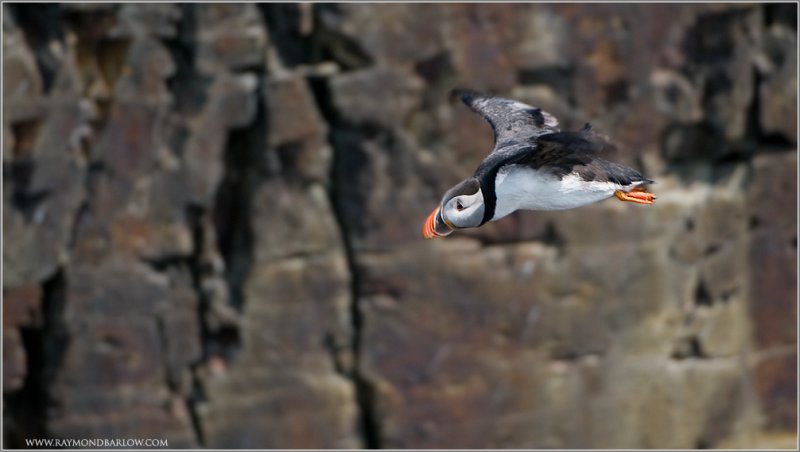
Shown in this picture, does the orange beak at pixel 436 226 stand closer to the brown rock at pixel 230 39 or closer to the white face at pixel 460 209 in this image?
the white face at pixel 460 209

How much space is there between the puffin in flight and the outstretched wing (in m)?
0.14

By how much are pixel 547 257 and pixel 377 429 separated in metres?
2.29

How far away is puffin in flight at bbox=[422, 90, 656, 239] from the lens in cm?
696

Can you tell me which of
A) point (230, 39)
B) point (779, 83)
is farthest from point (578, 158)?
point (779, 83)

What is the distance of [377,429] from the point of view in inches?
515

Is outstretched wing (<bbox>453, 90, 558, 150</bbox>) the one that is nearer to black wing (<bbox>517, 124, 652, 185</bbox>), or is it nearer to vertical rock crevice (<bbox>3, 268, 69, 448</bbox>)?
black wing (<bbox>517, 124, 652, 185</bbox>)

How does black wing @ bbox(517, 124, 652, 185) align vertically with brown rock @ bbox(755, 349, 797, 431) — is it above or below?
above

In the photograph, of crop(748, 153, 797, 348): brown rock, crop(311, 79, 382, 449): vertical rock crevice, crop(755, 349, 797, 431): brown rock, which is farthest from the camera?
crop(755, 349, 797, 431): brown rock

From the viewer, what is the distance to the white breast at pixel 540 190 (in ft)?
23.2

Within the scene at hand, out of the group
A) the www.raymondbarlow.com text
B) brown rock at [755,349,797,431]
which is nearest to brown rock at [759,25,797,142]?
brown rock at [755,349,797,431]

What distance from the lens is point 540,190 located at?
716 centimetres

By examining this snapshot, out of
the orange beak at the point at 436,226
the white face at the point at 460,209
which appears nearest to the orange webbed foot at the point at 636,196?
the white face at the point at 460,209

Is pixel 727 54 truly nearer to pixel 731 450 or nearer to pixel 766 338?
pixel 766 338

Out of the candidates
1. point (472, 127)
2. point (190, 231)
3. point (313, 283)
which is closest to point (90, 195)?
point (190, 231)
